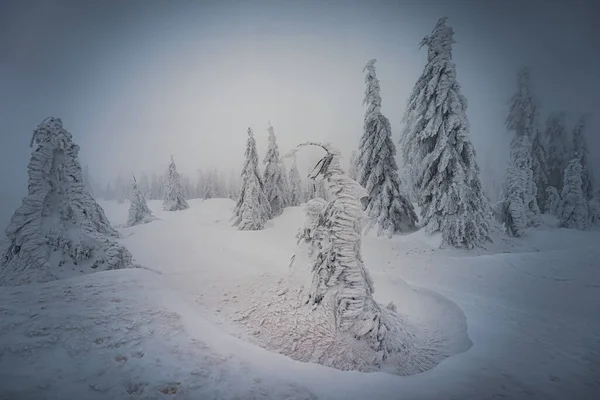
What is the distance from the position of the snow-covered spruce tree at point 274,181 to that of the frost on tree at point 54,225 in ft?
65.4

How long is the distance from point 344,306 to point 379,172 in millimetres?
13256

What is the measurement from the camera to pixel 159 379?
3.66 m

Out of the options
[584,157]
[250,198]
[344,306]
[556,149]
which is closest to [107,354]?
[344,306]

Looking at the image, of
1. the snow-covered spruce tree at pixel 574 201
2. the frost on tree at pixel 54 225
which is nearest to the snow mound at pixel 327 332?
the frost on tree at pixel 54 225

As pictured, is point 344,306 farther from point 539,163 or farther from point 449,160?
point 539,163

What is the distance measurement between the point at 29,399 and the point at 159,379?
1.38m

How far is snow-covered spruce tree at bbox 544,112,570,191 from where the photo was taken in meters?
27.7

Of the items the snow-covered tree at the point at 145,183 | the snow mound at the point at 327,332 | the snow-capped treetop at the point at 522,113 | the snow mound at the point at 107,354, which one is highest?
the snow-capped treetop at the point at 522,113

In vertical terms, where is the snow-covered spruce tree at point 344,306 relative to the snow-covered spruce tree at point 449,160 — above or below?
below

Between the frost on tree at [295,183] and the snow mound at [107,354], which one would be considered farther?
the frost on tree at [295,183]

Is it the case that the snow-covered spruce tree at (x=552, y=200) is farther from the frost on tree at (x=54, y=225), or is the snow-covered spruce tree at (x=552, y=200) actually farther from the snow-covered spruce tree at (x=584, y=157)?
the frost on tree at (x=54, y=225)

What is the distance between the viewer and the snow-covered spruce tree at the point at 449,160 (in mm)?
13539

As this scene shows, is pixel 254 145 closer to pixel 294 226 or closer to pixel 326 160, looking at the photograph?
pixel 294 226

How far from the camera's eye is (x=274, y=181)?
29109 millimetres
